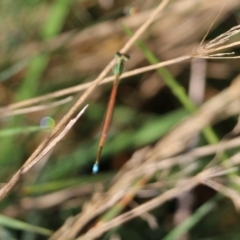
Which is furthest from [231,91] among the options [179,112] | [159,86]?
[159,86]

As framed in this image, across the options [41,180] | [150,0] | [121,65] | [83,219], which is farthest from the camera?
[150,0]

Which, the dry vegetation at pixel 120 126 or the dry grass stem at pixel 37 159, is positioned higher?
the dry vegetation at pixel 120 126

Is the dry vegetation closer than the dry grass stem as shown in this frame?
No

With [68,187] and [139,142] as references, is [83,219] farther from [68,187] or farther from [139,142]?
[139,142]

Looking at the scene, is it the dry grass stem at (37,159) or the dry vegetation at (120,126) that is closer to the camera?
the dry grass stem at (37,159)

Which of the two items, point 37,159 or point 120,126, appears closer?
point 37,159

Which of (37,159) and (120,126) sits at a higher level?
(120,126)

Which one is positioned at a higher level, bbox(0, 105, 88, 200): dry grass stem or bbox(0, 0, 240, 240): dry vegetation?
bbox(0, 0, 240, 240): dry vegetation

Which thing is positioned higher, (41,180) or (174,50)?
(174,50)
